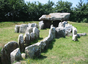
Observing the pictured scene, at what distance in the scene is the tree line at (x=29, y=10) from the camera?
74.1 feet

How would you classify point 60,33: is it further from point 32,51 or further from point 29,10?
point 29,10

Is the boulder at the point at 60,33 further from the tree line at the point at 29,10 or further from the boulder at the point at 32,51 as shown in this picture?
the tree line at the point at 29,10

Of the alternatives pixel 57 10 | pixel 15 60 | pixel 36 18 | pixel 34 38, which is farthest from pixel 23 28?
pixel 57 10

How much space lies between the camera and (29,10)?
2712cm

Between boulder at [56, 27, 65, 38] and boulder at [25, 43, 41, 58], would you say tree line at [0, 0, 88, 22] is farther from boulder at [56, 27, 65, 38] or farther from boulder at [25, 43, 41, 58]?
boulder at [25, 43, 41, 58]

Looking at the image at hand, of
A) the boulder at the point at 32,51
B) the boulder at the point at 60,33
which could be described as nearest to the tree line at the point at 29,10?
the boulder at the point at 60,33

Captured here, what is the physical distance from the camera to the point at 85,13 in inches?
1157

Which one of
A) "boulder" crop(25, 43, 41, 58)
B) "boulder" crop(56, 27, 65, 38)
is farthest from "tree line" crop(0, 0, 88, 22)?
"boulder" crop(25, 43, 41, 58)

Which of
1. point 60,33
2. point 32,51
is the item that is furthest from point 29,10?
point 32,51

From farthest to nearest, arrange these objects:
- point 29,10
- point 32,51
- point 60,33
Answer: point 29,10, point 60,33, point 32,51

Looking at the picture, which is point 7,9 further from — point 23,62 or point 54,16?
point 23,62

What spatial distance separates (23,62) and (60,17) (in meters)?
11.6

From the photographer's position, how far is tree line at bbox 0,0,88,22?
22594mm

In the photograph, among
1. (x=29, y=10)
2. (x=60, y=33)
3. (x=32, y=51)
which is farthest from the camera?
(x=29, y=10)
